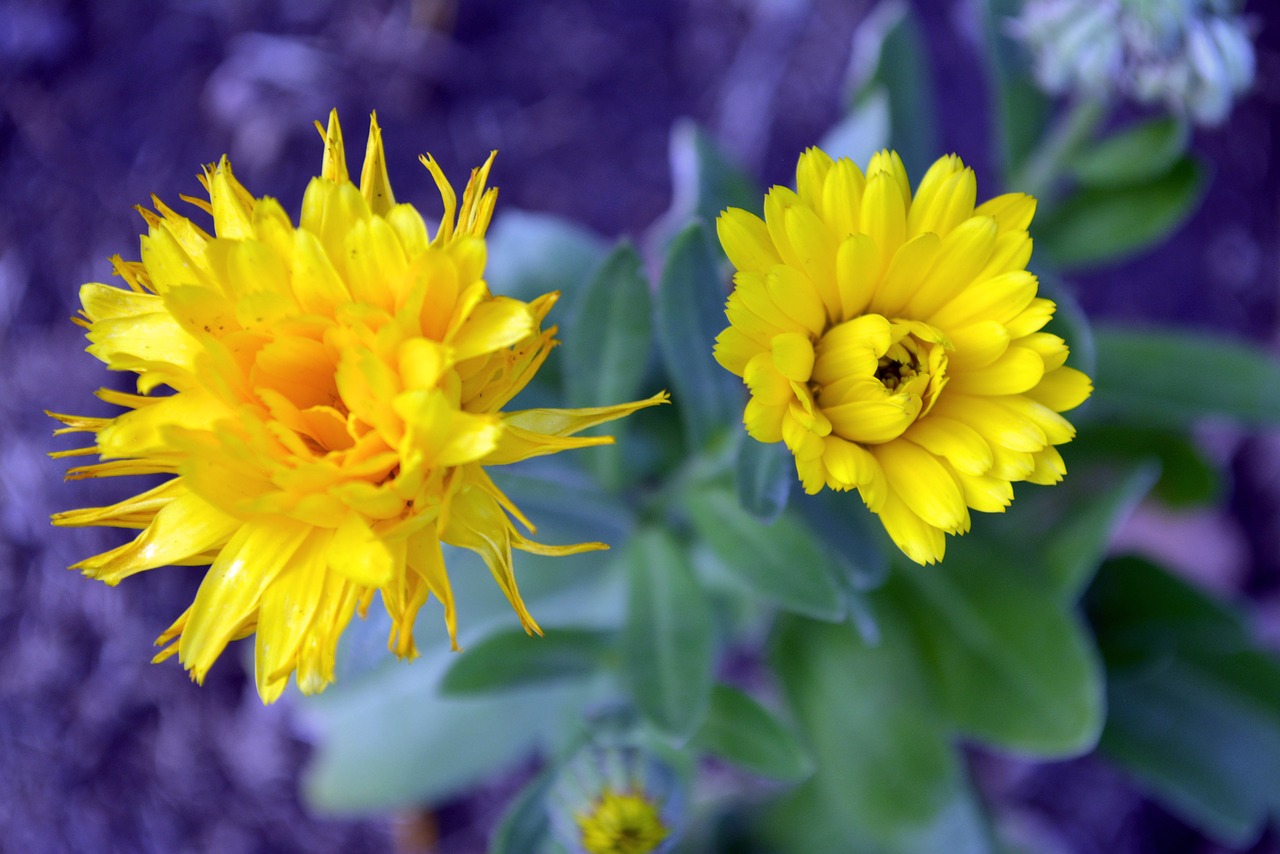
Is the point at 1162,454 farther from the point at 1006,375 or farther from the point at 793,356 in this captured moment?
the point at 793,356

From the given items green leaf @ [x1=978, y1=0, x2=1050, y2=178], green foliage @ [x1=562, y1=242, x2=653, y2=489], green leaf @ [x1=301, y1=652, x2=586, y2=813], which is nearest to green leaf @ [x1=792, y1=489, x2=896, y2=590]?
green foliage @ [x1=562, y1=242, x2=653, y2=489]

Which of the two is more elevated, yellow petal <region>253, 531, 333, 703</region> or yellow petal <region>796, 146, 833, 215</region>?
yellow petal <region>796, 146, 833, 215</region>

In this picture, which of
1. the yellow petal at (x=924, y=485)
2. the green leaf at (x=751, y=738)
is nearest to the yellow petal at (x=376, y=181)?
the yellow petal at (x=924, y=485)

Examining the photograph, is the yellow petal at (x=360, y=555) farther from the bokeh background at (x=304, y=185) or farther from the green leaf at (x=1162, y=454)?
the bokeh background at (x=304, y=185)

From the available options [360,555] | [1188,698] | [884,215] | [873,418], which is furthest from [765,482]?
[1188,698]

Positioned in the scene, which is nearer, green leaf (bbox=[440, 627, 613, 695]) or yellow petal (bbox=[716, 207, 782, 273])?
yellow petal (bbox=[716, 207, 782, 273])

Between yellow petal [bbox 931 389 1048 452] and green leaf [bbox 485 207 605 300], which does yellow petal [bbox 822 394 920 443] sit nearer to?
yellow petal [bbox 931 389 1048 452]

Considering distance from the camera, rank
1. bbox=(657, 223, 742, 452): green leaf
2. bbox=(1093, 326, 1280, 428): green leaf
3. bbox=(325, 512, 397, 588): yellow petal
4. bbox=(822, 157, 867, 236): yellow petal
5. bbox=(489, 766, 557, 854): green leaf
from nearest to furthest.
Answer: bbox=(325, 512, 397, 588): yellow petal → bbox=(822, 157, 867, 236): yellow petal → bbox=(657, 223, 742, 452): green leaf → bbox=(489, 766, 557, 854): green leaf → bbox=(1093, 326, 1280, 428): green leaf
